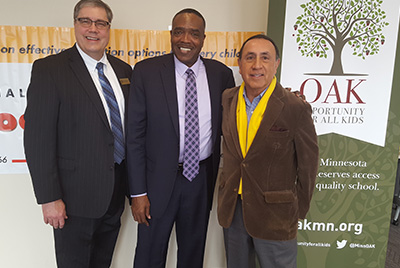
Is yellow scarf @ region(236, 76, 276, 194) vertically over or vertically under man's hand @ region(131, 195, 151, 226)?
over

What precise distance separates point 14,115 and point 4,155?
0.33 meters

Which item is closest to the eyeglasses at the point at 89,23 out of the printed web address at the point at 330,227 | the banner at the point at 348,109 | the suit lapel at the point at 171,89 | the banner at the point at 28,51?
the suit lapel at the point at 171,89

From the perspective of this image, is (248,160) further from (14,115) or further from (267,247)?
(14,115)

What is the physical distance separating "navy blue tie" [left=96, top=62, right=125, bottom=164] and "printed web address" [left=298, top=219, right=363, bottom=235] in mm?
1400

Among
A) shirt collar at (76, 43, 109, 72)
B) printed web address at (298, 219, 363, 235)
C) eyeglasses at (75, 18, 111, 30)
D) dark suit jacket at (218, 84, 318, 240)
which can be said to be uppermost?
eyeglasses at (75, 18, 111, 30)

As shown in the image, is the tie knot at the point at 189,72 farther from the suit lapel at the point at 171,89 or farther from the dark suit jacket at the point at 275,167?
the dark suit jacket at the point at 275,167

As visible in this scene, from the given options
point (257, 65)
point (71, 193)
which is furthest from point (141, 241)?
point (257, 65)

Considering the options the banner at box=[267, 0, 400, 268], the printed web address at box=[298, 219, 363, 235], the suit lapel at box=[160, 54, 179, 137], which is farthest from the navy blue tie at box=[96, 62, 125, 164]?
the printed web address at box=[298, 219, 363, 235]

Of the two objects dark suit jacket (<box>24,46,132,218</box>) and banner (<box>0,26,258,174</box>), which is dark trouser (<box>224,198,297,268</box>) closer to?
dark suit jacket (<box>24,46,132,218</box>)

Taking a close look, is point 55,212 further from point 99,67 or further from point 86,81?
point 99,67

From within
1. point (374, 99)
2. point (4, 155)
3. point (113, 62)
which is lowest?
point (4, 155)

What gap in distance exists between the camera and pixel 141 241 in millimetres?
1888

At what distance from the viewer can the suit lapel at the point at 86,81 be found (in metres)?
1.64

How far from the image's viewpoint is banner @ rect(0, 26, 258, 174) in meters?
2.24
